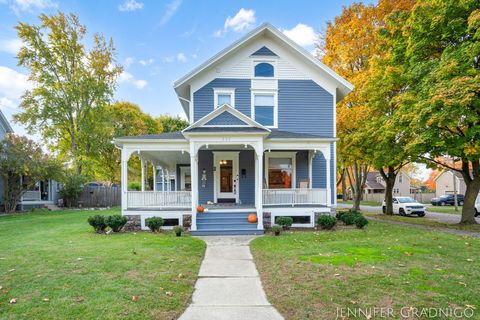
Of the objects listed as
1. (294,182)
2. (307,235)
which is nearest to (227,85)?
(294,182)

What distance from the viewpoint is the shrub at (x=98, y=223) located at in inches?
397

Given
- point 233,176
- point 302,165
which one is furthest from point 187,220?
point 302,165

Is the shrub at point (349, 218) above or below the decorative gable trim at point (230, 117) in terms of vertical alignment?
below

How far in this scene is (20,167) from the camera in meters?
17.6

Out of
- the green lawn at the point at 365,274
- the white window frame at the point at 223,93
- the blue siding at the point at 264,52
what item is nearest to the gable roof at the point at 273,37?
the blue siding at the point at 264,52

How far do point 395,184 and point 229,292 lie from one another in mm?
55184

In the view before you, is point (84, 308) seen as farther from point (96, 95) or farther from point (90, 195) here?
point (96, 95)

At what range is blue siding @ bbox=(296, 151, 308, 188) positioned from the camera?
44.2ft

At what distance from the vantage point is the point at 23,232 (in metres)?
10.6

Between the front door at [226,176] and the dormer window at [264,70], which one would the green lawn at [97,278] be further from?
the dormer window at [264,70]

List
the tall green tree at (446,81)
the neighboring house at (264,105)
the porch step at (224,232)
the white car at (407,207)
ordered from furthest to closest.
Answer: the white car at (407,207) → the neighboring house at (264,105) → the porch step at (224,232) → the tall green tree at (446,81)

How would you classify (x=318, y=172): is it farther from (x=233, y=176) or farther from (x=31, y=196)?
(x=31, y=196)

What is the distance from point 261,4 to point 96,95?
16.3m

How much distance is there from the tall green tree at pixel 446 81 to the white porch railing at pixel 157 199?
Result: 981 centimetres
